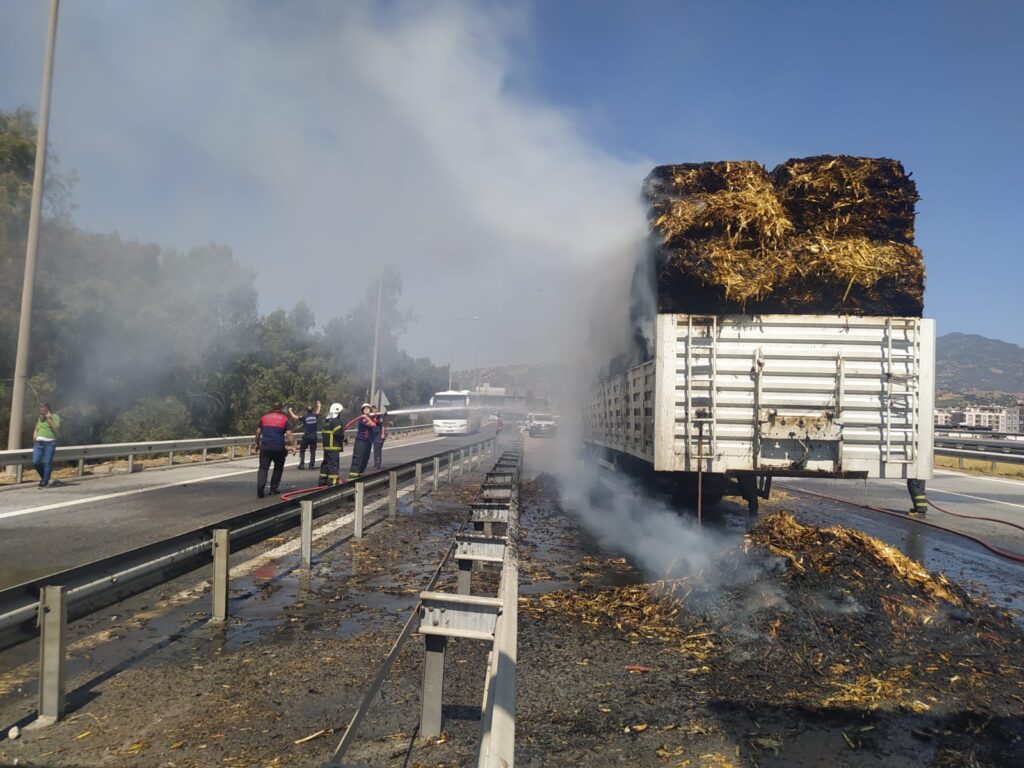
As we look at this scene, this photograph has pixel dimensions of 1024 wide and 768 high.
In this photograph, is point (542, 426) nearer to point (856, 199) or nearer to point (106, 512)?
point (106, 512)

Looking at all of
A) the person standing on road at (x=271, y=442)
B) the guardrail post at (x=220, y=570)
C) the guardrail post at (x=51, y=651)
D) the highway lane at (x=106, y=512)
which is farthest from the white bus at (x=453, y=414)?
the guardrail post at (x=51, y=651)

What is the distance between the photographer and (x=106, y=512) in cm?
1137

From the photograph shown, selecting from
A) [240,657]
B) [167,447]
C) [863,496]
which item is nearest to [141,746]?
[240,657]

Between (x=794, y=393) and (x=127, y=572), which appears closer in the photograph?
(x=127, y=572)

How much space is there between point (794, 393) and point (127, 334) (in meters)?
27.4

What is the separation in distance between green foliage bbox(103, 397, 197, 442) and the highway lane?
11346mm

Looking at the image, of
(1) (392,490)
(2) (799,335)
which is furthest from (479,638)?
(1) (392,490)

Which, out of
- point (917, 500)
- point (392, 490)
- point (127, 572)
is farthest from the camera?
point (917, 500)

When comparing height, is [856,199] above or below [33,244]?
below

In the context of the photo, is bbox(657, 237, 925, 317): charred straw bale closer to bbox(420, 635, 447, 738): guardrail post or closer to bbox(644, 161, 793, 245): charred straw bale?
bbox(644, 161, 793, 245): charred straw bale

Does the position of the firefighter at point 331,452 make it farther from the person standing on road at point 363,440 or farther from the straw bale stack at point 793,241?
the straw bale stack at point 793,241

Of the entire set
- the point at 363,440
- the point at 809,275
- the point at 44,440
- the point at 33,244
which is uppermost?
the point at 33,244

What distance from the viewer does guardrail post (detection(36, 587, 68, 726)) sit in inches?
146

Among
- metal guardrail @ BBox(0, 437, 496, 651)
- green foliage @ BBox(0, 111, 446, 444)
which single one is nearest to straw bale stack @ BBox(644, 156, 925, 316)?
metal guardrail @ BBox(0, 437, 496, 651)
